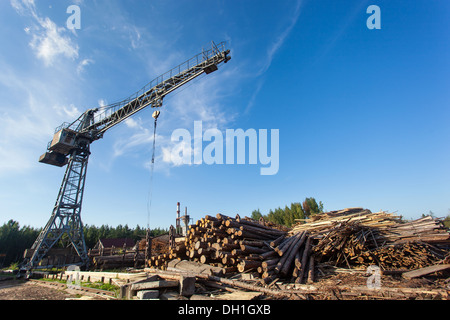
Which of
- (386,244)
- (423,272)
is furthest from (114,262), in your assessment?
(423,272)

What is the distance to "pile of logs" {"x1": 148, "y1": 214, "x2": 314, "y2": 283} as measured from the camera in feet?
23.8

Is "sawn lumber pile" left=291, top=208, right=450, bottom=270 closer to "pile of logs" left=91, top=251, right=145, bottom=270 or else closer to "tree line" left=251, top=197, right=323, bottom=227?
"pile of logs" left=91, top=251, right=145, bottom=270

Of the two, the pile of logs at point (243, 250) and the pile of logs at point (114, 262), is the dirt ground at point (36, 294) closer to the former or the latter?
the pile of logs at point (243, 250)

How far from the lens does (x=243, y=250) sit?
7.84 metres

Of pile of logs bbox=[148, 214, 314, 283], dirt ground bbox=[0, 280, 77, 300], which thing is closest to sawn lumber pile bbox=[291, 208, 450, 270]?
pile of logs bbox=[148, 214, 314, 283]

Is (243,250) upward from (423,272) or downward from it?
upward

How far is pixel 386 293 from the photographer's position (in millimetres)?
5000

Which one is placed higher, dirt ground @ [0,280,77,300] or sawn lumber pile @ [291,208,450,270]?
sawn lumber pile @ [291,208,450,270]

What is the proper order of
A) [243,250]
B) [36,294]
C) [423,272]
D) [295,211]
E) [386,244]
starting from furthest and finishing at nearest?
1. [295,211]
2. [36,294]
3. [386,244]
4. [243,250]
5. [423,272]

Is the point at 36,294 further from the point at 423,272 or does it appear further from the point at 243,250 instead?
the point at 423,272

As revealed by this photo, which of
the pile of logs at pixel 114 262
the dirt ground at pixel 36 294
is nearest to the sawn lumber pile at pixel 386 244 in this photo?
the dirt ground at pixel 36 294

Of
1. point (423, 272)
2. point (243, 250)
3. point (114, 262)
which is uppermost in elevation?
point (243, 250)
